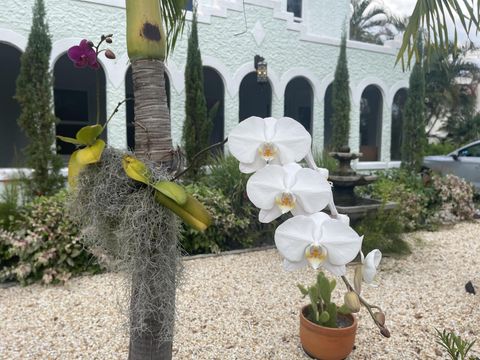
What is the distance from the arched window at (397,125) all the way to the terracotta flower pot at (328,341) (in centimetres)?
911

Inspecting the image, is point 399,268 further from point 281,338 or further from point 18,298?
point 18,298

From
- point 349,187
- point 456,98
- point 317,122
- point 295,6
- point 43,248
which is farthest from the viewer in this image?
point 456,98

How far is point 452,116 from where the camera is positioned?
14.5 metres

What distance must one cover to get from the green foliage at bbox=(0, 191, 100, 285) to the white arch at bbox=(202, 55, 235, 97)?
4.04m

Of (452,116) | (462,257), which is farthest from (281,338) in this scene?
(452,116)

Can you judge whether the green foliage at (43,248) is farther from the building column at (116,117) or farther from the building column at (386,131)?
the building column at (386,131)

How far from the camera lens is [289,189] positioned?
887 millimetres

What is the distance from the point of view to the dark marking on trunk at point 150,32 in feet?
3.74

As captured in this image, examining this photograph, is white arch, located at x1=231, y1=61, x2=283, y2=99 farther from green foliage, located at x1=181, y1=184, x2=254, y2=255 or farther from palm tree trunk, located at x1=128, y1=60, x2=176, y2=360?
palm tree trunk, located at x1=128, y1=60, x2=176, y2=360

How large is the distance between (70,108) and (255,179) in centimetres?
914

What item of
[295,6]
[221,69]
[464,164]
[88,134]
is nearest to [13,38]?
[221,69]

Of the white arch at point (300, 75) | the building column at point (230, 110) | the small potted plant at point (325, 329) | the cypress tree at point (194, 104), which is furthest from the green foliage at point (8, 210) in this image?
the white arch at point (300, 75)

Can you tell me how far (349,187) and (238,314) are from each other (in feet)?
7.73

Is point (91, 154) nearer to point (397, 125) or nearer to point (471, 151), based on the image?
point (471, 151)
